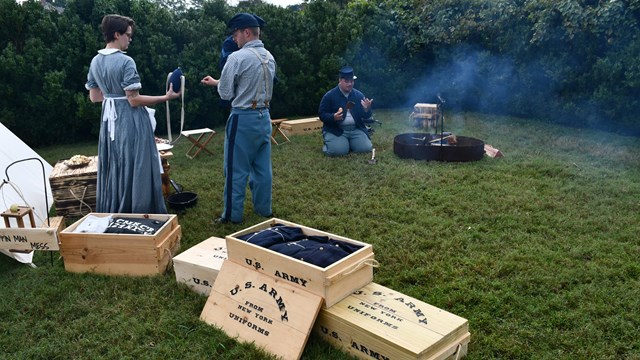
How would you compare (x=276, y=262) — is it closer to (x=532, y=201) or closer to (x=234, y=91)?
(x=234, y=91)

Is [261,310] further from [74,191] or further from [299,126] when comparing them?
[299,126]

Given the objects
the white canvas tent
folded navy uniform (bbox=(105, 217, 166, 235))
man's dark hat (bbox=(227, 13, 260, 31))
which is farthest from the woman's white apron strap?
man's dark hat (bbox=(227, 13, 260, 31))

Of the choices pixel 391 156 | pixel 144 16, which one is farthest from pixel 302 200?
pixel 144 16

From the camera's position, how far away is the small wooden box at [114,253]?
3.95 metres

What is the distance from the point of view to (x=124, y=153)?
4562 millimetres

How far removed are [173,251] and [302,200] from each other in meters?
1.84

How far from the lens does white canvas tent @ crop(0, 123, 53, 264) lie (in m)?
4.84

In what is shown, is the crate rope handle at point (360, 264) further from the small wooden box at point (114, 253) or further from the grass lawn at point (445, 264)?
the small wooden box at point (114, 253)

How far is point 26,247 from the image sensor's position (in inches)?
155

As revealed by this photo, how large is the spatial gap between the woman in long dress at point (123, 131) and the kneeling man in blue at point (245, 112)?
59 cm

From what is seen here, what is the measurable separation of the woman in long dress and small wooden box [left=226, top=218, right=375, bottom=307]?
1.67m

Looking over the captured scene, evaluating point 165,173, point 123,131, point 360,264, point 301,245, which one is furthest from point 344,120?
point 360,264

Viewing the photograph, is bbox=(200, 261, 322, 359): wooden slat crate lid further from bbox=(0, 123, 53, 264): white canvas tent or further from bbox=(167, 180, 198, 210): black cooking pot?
bbox=(167, 180, 198, 210): black cooking pot

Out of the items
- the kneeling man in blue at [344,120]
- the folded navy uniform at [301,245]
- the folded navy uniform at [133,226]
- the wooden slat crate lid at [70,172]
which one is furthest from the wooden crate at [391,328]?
the kneeling man in blue at [344,120]
